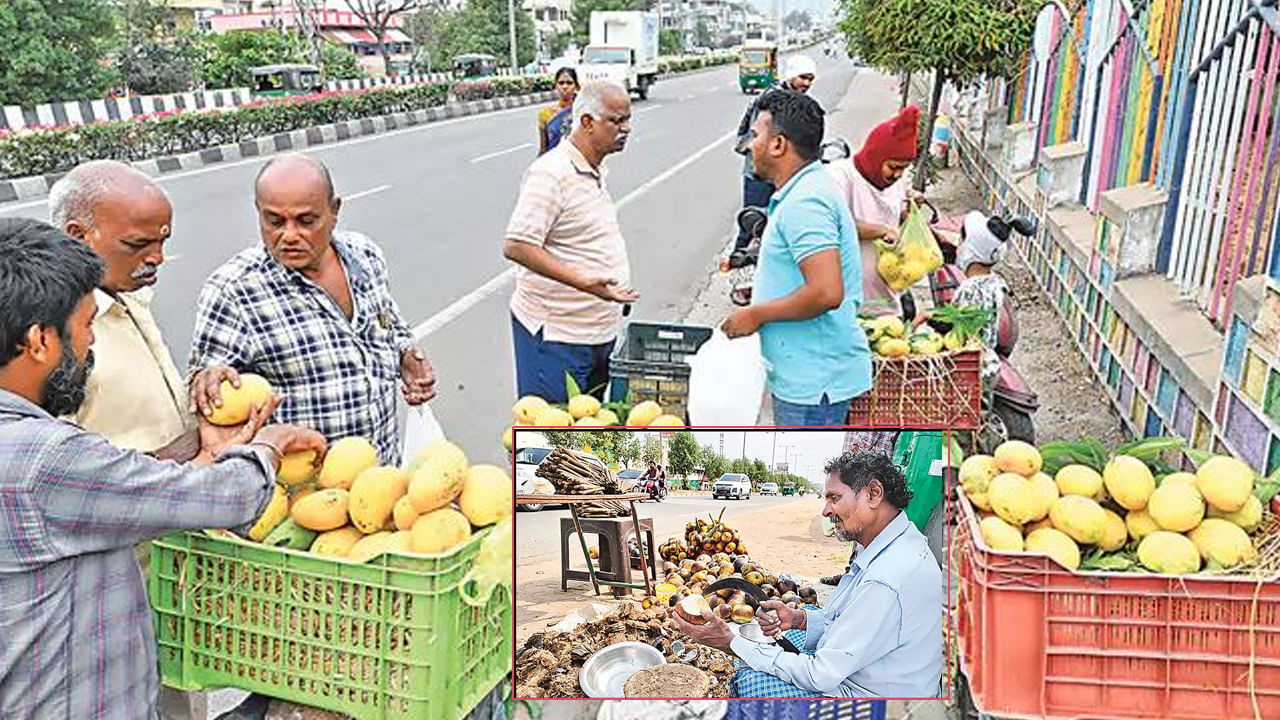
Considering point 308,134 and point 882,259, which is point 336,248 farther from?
point 308,134

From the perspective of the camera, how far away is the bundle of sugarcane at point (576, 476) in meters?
2.00

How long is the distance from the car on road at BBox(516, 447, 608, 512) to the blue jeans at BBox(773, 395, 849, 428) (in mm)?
1593

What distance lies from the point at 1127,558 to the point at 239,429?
1.83 m

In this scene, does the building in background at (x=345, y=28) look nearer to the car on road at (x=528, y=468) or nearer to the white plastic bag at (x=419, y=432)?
the white plastic bag at (x=419, y=432)

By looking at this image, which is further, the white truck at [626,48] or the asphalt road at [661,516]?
the white truck at [626,48]

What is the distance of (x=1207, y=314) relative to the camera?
4.52 m

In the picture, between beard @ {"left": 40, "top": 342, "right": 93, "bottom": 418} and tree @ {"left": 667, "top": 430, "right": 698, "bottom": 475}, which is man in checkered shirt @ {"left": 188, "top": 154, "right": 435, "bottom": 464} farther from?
tree @ {"left": 667, "top": 430, "right": 698, "bottom": 475}

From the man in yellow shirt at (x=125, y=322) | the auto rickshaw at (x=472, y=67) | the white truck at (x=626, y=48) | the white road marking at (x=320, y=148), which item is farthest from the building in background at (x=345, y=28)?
the man in yellow shirt at (x=125, y=322)

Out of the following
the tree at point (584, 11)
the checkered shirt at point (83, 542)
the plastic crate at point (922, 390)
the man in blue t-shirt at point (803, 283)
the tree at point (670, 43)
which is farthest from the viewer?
the tree at point (670, 43)

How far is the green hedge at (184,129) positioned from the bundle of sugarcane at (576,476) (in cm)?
1441

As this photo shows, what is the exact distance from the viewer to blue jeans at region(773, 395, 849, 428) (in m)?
3.49

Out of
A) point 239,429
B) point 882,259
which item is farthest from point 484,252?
point 239,429

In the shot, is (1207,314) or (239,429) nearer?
(239,429)

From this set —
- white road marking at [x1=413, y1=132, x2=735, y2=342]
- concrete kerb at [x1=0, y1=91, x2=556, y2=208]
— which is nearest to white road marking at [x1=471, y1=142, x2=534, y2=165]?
concrete kerb at [x1=0, y1=91, x2=556, y2=208]
